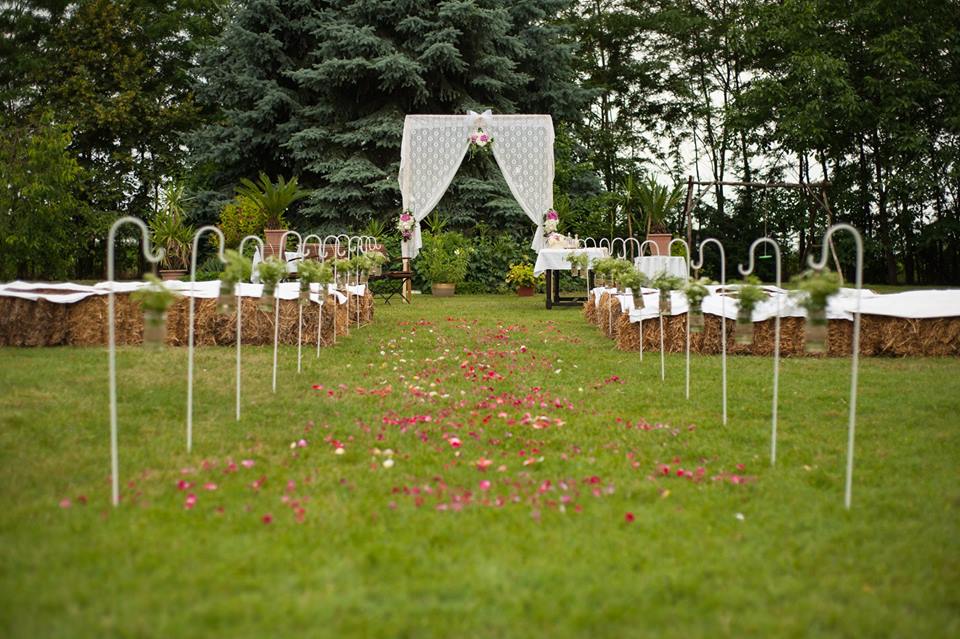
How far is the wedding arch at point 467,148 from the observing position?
12.7 m

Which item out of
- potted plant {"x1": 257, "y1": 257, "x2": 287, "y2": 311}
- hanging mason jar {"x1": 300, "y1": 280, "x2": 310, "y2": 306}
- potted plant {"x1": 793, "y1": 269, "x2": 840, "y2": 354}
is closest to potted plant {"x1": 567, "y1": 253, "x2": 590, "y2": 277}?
hanging mason jar {"x1": 300, "y1": 280, "x2": 310, "y2": 306}

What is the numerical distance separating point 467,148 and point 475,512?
1041cm

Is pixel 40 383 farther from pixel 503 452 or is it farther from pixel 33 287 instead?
pixel 503 452

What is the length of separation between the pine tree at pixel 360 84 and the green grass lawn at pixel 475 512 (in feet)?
40.3

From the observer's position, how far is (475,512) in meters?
2.94

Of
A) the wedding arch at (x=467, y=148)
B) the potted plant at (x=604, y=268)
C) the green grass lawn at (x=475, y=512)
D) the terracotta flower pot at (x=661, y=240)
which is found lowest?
the green grass lawn at (x=475, y=512)

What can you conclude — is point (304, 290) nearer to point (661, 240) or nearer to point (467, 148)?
point (661, 240)

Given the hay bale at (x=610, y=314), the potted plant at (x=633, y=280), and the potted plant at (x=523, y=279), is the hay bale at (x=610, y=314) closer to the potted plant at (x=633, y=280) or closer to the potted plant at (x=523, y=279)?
the potted plant at (x=633, y=280)

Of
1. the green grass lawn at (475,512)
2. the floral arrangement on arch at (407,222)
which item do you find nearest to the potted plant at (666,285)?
the green grass lawn at (475,512)

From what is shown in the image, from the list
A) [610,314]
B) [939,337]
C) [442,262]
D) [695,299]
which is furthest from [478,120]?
[695,299]

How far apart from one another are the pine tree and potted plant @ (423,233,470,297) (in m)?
1.50

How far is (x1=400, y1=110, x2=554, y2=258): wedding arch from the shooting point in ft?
41.6

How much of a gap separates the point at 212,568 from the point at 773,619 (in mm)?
1550

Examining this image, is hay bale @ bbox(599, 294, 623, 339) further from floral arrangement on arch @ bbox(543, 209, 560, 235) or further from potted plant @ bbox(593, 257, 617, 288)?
floral arrangement on arch @ bbox(543, 209, 560, 235)
